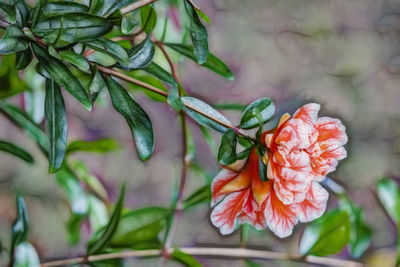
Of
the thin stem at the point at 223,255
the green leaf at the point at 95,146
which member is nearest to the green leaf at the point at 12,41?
the green leaf at the point at 95,146

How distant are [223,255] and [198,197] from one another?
8 centimetres

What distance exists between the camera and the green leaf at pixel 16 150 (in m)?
0.54

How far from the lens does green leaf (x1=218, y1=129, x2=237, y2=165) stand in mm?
578

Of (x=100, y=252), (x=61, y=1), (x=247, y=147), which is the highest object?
(x=61, y=1)

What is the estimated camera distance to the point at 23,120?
1.80 ft

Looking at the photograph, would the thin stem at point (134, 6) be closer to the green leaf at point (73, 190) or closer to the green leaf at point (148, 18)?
the green leaf at point (148, 18)

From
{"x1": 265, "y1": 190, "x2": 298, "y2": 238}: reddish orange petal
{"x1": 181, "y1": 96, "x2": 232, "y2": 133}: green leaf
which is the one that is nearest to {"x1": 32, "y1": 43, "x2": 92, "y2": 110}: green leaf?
{"x1": 181, "y1": 96, "x2": 232, "y2": 133}: green leaf

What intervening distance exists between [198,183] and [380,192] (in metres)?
0.24

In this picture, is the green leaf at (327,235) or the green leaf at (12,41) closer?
the green leaf at (12,41)

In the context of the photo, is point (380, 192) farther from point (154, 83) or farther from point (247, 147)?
point (154, 83)

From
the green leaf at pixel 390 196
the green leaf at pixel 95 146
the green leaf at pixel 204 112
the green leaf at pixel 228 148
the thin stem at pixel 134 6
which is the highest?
the thin stem at pixel 134 6

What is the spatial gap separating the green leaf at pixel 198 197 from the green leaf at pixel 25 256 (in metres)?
0.17

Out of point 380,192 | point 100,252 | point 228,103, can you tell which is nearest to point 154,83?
point 228,103

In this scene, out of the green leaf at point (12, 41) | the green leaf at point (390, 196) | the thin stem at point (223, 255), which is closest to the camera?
the green leaf at point (12, 41)
